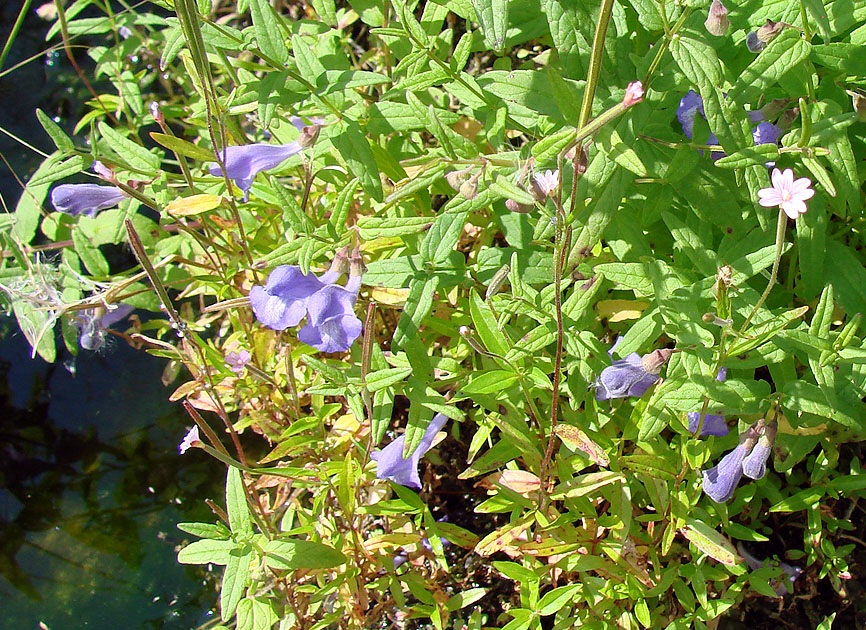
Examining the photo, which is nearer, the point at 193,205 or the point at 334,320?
the point at 334,320

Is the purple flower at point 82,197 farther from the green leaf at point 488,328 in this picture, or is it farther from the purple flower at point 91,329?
the green leaf at point 488,328

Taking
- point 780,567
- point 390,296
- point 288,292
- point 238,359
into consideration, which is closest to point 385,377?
point 288,292

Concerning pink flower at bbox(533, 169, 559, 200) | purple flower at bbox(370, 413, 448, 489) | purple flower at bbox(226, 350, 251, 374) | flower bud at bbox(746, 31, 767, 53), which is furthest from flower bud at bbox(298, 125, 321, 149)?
flower bud at bbox(746, 31, 767, 53)

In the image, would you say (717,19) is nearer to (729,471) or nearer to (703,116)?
(703,116)

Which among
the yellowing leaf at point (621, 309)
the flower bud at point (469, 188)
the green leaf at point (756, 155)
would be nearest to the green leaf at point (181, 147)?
the flower bud at point (469, 188)

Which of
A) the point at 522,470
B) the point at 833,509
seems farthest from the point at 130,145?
the point at 833,509

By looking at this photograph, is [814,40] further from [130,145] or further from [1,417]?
[1,417]

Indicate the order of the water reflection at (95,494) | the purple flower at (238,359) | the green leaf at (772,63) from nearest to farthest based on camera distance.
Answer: the green leaf at (772,63) < the purple flower at (238,359) < the water reflection at (95,494)
